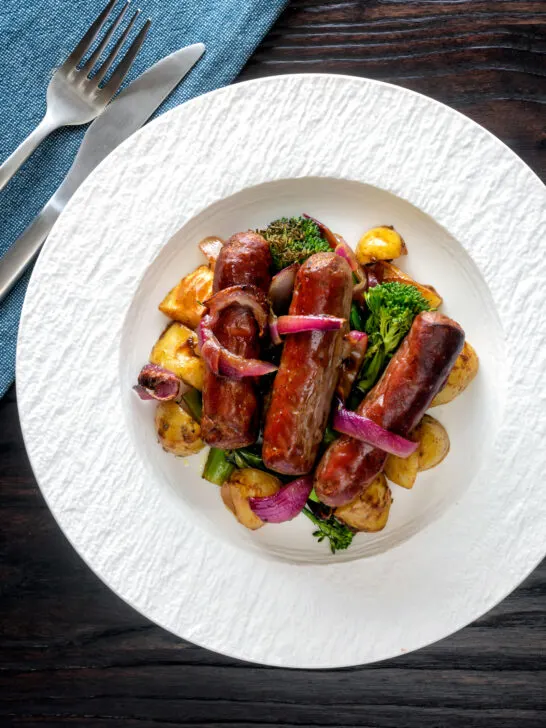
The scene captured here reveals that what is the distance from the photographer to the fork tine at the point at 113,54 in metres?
2.27

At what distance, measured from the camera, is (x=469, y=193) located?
2088 mm

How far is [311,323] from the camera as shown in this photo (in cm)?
188

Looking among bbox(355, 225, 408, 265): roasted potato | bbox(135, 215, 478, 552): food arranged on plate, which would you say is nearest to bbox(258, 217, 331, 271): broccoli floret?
bbox(135, 215, 478, 552): food arranged on plate

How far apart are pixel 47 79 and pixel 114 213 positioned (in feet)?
2.13

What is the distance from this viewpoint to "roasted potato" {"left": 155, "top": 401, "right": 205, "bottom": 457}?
2.12m

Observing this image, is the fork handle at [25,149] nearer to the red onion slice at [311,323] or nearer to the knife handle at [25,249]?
the knife handle at [25,249]

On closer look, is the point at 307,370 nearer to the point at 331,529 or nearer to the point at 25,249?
the point at 331,529

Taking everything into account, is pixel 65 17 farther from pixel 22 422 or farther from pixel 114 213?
pixel 22 422

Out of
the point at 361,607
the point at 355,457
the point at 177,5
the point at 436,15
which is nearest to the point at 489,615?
the point at 361,607

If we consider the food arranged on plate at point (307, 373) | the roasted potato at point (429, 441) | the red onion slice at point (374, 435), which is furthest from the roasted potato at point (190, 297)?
the roasted potato at point (429, 441)

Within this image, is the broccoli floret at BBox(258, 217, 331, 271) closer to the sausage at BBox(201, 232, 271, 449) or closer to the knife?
the sausage at BBox(201, 232, 271, 449)

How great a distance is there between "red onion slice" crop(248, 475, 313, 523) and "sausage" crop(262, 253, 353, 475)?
14 cm

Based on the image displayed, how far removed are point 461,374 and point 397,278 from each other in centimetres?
38

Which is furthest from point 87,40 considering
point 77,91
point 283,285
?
point 283,285
